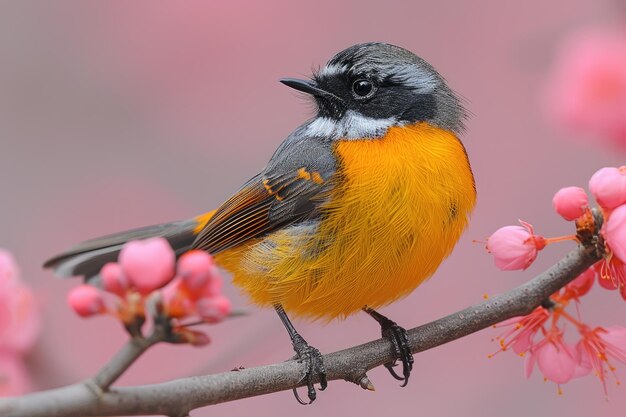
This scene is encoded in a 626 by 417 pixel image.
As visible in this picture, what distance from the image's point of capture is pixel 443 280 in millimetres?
5383

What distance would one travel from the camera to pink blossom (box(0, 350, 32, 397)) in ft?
8.32

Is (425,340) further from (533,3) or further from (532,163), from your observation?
(533,3)

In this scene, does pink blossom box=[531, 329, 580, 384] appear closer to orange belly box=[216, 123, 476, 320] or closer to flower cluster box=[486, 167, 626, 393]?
flower cluster box=[486, 167, 626, 393]

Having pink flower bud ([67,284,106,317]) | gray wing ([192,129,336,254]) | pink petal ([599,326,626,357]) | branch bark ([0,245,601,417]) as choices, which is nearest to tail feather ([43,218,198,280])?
gray wing ([192,129,336,254])

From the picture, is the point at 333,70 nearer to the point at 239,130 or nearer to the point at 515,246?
the point at 515,246

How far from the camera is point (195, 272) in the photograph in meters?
1.80

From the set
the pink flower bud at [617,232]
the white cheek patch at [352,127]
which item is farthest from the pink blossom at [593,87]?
the pink flower bud at [617,232]

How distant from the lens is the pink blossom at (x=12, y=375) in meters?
2.54

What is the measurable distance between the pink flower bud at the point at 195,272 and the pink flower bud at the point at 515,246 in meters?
0.94

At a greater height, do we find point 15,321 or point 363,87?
point 363,87

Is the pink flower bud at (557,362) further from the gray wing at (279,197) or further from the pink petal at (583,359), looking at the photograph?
the gray wing at (279,197)

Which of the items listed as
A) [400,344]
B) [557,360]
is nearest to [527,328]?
[557,360]

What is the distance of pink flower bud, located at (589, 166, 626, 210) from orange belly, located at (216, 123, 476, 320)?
0.90 metres

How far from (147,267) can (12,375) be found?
0.99m
